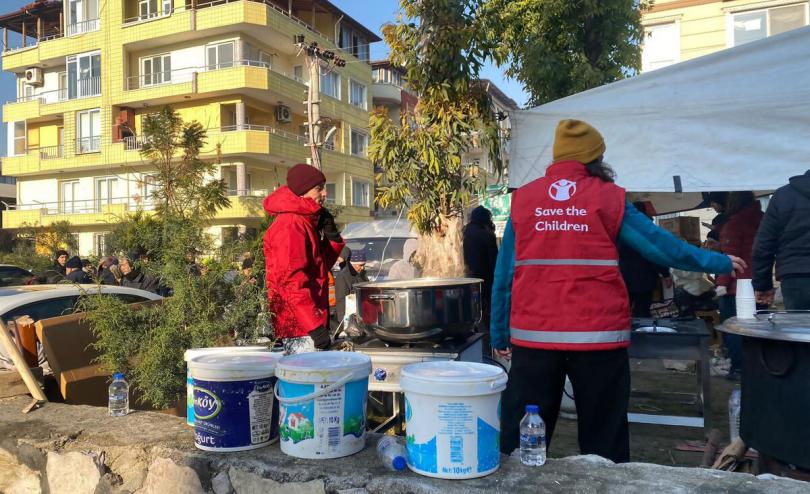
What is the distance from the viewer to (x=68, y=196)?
3238 centimetres

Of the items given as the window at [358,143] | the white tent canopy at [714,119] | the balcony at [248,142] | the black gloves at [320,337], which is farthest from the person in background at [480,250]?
Answer: the window at [358,143]

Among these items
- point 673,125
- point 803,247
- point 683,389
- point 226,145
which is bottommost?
point 683,389

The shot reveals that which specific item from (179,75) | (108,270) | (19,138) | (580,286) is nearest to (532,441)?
(580,286)

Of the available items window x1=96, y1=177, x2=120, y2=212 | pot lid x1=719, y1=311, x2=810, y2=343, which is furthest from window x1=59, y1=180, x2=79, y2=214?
pot lid x1=719, y1=311, x2=810, y2=343

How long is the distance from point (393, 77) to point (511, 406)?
1728 inches

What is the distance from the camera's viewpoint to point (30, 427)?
9.58 feet

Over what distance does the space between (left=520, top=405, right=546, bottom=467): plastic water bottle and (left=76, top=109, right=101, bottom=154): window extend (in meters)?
32.7

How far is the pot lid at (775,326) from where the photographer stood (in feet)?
7.89

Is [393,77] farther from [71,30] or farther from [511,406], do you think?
[511,406]

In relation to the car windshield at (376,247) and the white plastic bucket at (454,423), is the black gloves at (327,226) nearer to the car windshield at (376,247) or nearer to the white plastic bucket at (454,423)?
the white plastic bucket at (454,423)

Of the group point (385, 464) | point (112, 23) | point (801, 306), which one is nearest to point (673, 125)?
point (801, 306)

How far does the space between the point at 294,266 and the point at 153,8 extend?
31.9m

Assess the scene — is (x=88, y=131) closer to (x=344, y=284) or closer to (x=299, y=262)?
(x=344, y=284)

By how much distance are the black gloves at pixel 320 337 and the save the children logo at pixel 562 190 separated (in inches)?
58.7
